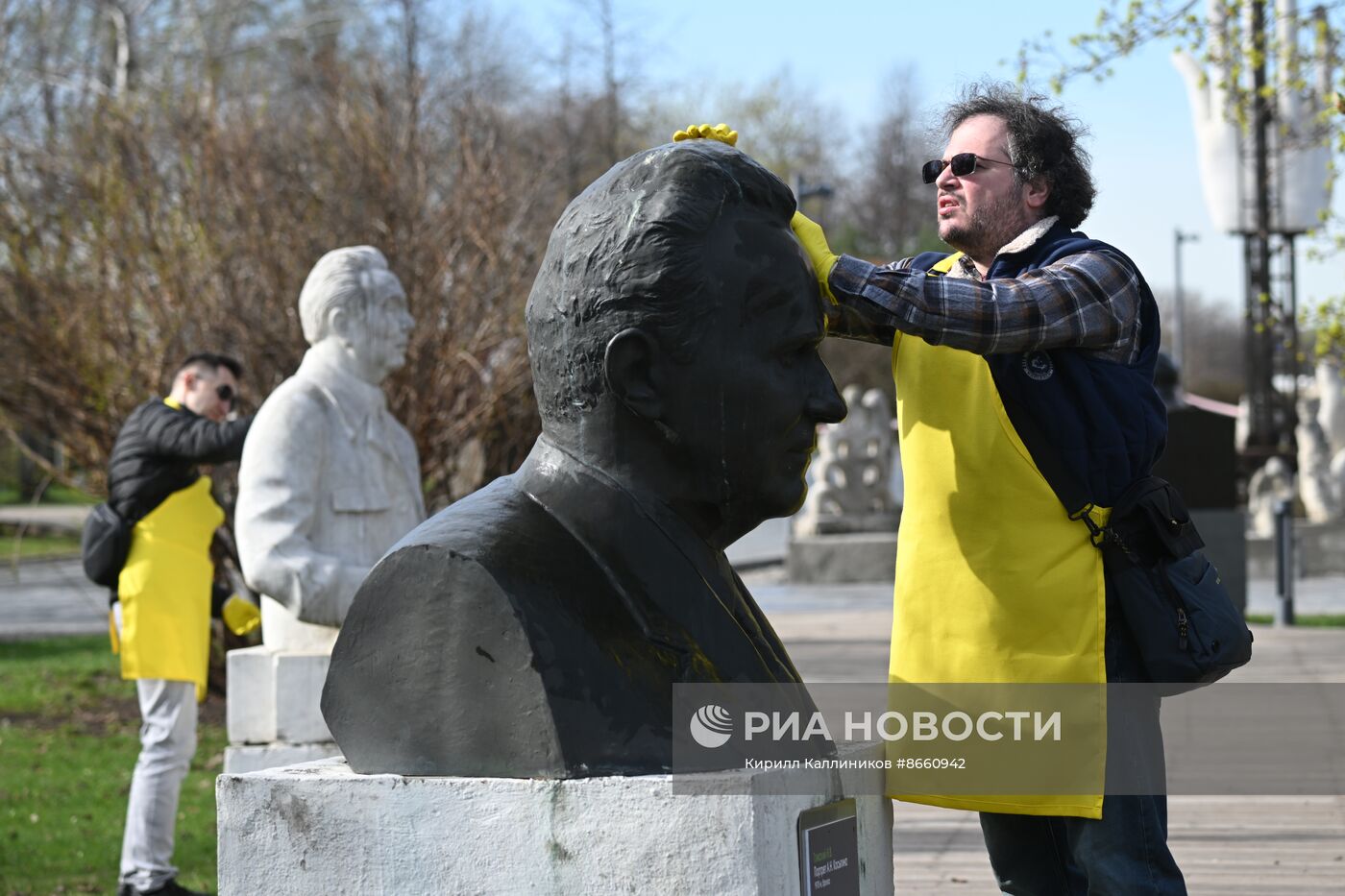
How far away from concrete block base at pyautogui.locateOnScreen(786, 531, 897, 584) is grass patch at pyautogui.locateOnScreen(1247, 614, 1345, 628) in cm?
509

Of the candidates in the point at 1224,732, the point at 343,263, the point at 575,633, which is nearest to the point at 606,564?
the point at 575,633

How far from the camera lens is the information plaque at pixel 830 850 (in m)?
2.77

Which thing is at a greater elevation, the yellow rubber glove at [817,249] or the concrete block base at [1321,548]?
the yellow rubber glove at [817,249]

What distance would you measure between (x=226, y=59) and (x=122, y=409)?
15979 mm

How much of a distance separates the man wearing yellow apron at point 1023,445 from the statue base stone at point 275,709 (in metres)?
3.63

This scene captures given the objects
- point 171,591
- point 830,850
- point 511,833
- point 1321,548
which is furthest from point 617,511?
point 1321,548

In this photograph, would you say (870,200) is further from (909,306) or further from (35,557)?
(909,306)

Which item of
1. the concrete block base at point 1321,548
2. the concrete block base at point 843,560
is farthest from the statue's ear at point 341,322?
the concrete block base at point 1321,548

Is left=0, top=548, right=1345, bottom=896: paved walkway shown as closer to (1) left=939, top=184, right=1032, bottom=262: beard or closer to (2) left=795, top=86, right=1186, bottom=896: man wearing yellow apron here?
(2) left=795, top=86, right=1186, bottom=896: man wearing yellow apron

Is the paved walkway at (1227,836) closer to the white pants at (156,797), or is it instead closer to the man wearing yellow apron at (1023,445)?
the man wearing yellow apron at (1023,445)

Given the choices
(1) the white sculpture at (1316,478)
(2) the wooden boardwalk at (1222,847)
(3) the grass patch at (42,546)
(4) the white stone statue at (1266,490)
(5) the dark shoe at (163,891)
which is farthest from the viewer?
(3) the grass patch at (42,546)

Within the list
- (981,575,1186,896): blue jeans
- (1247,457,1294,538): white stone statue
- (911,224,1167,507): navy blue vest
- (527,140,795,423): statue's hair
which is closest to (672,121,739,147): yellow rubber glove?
(527,140,795,423): statue's hair

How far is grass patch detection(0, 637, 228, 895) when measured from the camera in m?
6.63

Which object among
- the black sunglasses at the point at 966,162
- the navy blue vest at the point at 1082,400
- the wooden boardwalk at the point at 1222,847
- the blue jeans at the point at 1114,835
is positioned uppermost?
the black sunglasses at the point at 966,162
